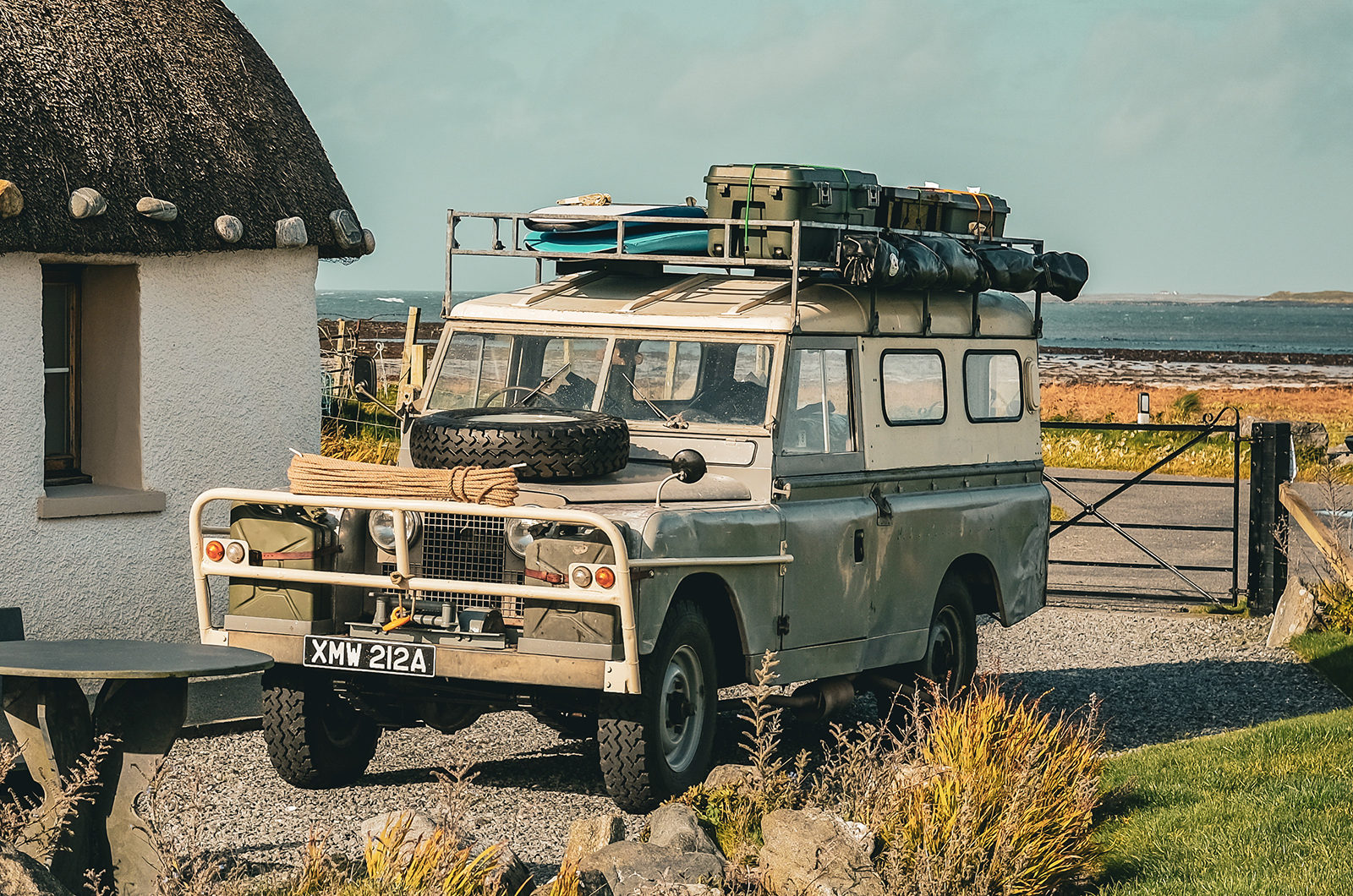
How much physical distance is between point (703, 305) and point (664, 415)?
0.67m

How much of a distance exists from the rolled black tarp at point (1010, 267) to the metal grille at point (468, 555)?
3.95 metres

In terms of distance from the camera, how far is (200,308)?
407 inches

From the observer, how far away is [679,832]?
244 inches

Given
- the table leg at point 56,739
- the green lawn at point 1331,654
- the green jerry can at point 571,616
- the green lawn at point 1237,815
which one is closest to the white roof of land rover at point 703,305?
the green jerry can at point 571,616

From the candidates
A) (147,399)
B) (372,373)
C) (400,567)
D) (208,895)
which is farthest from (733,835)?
(372,373)

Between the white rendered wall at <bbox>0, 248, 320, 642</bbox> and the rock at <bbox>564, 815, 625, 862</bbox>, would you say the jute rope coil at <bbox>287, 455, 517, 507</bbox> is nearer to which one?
the rock at <bbox>564, 815, 625, 862</bbox>

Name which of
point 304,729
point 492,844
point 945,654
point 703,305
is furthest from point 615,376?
point 492,844

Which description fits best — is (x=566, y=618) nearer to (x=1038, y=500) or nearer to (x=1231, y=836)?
(x=1231, y=836)

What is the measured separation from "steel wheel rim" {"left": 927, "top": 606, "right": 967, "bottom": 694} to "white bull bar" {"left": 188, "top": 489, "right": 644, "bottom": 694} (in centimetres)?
307

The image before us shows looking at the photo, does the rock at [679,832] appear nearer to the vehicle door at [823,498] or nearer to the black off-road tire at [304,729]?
the vehicle door at [823,498]

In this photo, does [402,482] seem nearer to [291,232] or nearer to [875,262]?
[875,262]

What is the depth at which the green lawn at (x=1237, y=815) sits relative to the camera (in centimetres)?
621

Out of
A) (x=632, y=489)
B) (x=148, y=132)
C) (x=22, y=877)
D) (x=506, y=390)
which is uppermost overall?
(x=148, y=132)

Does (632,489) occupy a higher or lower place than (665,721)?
higher
